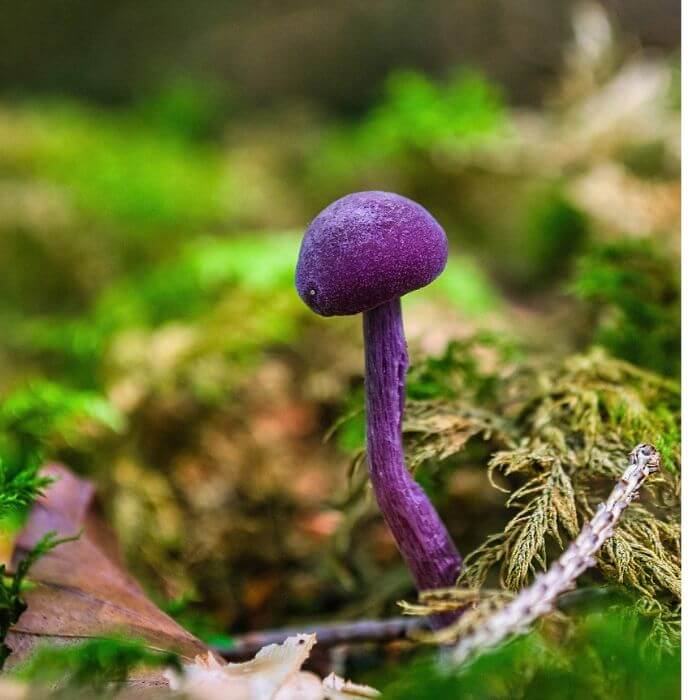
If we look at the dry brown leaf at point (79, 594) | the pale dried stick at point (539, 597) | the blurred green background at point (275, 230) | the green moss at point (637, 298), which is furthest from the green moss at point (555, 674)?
the green moss at point (637, 298)

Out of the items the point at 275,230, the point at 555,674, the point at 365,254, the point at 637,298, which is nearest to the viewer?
the point at 555,674

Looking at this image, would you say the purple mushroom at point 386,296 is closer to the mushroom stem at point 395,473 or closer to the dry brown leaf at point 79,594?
the mushroom stem at point 395,473

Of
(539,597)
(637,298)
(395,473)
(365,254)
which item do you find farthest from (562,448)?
(637,298)

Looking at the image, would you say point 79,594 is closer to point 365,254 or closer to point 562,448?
point 365,254

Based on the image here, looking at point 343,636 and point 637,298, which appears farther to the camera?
point 637,298

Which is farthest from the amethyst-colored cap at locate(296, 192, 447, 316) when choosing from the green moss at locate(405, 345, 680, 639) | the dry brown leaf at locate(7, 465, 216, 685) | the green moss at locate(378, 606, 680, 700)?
the dry brown leaf at locate(7, 465, 216, 685)
